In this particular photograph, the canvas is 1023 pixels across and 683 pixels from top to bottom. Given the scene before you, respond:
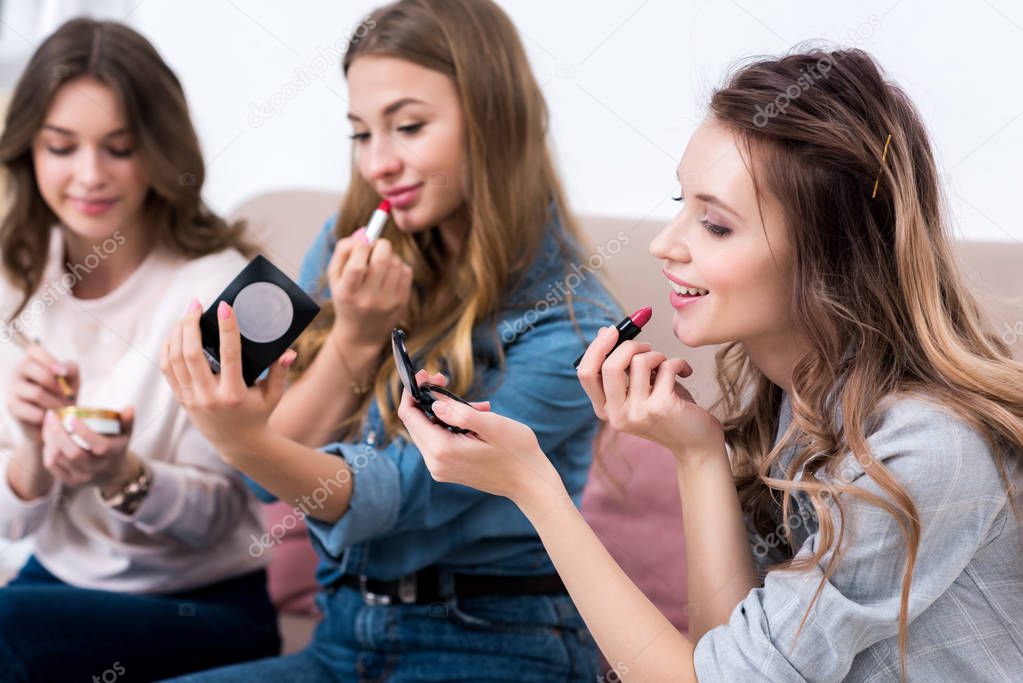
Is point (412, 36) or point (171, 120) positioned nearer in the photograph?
point (412, 36)

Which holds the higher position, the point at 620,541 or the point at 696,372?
the point at 696,372

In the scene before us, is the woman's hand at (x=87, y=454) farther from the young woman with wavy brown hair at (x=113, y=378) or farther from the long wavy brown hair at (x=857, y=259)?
the long wavy brown hair at (x=857, y=259)

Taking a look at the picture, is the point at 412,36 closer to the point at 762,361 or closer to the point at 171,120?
the point at 171,120

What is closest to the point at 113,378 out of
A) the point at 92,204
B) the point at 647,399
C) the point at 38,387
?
the point at 38,387

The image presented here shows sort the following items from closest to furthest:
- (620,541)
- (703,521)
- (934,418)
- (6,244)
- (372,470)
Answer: (934,418) < (703,521) < (372,470) < (620,541) < (6,244)

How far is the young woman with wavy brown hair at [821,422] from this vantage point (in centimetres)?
86

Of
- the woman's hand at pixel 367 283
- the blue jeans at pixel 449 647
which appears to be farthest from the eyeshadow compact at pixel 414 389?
the blue jeans at pixel 449 647

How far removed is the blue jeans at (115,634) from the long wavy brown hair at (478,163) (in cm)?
30

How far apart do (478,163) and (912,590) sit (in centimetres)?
68

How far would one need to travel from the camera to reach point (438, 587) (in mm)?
1247

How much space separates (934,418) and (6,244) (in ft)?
4.31

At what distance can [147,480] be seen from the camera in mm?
1396

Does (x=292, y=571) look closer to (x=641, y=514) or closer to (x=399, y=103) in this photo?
(x=641, y=514)

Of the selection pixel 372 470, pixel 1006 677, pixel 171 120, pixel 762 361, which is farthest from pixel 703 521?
pixel 171 120
